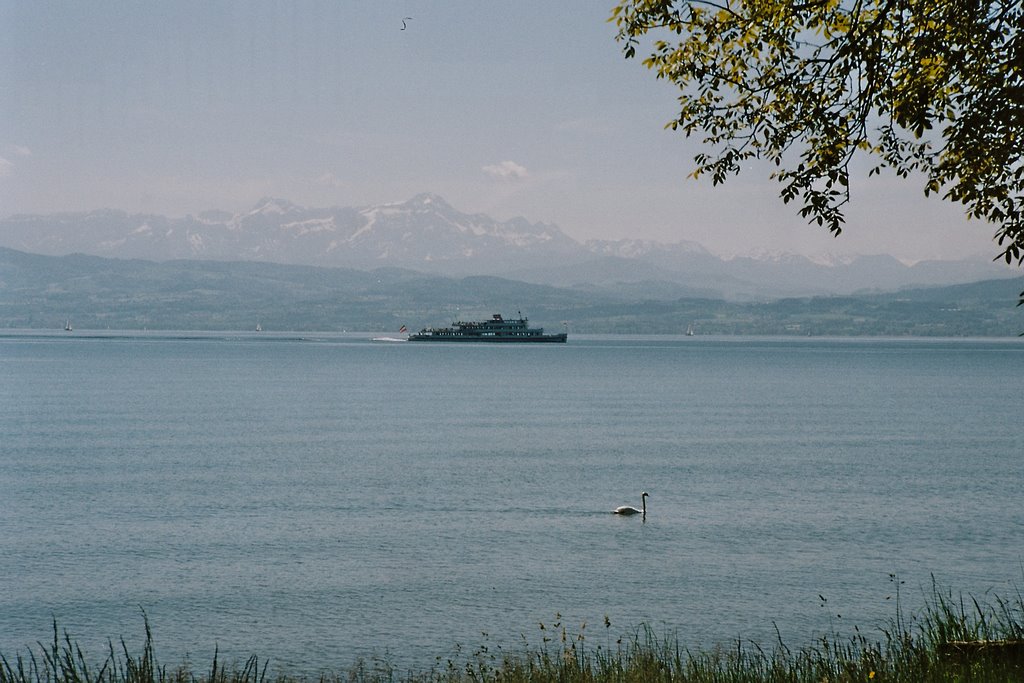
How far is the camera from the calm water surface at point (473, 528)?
95.6 ft

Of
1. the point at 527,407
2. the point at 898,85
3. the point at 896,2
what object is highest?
the point at 896,2

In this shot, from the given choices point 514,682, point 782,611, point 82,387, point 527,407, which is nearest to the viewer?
point 514,682

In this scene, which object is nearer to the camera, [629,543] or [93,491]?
[629,543]

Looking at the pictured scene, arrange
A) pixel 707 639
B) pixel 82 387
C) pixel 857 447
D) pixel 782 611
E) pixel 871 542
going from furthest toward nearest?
1. pixel 82 387
2. pixel 857 447
3. pixel 871 542
4. pixel 782 611
5. pixel 707 639

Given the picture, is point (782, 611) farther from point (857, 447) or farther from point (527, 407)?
point (527, 407)

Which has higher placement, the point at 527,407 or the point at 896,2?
the point at 896,2

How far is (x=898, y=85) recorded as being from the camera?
1612 centimetres

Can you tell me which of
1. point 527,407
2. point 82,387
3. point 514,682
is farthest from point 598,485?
point 82,387

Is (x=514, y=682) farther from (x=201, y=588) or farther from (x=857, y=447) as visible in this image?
(x=857, y=447)

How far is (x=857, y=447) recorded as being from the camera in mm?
72688

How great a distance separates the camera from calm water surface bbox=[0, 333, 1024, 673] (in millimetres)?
29125

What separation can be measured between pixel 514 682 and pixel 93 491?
40868 mm

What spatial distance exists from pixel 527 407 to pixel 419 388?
33.2 metres

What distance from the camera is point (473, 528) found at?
139 feet
